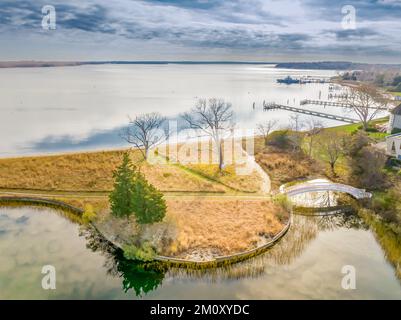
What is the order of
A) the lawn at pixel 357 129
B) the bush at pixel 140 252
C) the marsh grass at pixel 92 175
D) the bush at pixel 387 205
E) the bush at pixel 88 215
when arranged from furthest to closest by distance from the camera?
1. the lawn at pixel 357 129
2. the marsh grass at pixel 92 175
3. the bush at pixel 387 205
4. the bush at pixel 88 215
5. the bush at pixel 140 252

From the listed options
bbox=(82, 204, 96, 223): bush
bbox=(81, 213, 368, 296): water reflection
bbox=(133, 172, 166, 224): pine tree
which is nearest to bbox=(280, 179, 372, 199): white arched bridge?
bbox=(81, 213, 368, 296): water reflection

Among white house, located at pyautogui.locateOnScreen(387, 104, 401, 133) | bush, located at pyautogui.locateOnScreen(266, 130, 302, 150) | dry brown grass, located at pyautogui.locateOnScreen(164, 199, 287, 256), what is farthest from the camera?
white house, located at pyautogui.locateOnScreen(387, 104, 401, 133)

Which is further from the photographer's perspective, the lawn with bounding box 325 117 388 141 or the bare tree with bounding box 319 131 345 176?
the lawn with bounding box 325 117 388 141

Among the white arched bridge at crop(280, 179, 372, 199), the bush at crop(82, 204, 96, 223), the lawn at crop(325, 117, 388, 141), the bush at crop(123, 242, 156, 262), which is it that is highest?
the lawn at crop(325, 117, 388, 141)

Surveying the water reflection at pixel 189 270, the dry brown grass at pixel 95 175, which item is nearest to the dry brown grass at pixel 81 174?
the dry brown grass at pixel 95 175

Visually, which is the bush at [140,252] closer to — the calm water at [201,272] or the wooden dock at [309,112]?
the calm water at [201,272]

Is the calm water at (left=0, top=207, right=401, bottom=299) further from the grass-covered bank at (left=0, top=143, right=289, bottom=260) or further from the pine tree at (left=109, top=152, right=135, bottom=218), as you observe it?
the pine tree at (left=109, top=152, right=135, bottom=218)

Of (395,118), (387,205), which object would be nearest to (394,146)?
(387,205)
